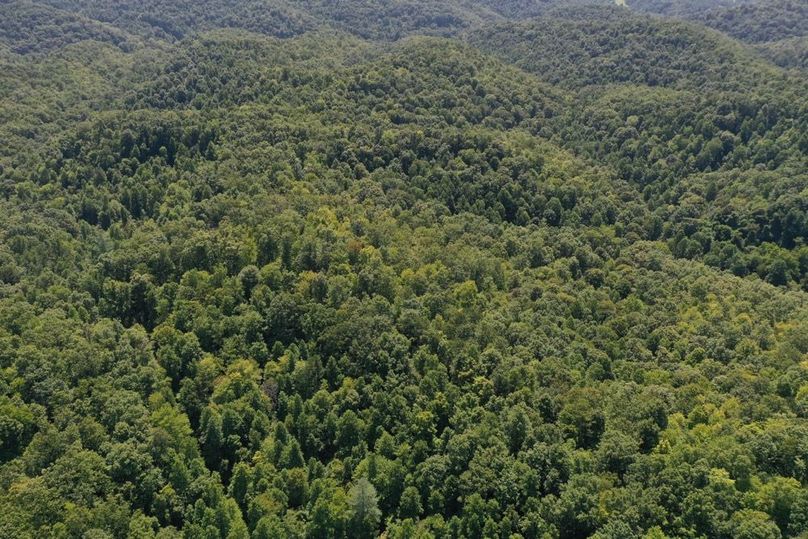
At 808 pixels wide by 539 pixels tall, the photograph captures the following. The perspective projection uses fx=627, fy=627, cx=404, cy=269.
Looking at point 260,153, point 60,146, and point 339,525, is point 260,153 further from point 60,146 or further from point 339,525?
point 339,525

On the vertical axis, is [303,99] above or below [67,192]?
above

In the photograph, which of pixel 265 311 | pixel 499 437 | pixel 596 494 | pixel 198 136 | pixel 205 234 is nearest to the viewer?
pixel 596 494

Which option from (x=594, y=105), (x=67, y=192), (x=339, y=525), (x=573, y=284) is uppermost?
(x=594, y=105)

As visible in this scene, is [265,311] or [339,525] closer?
[339,525]

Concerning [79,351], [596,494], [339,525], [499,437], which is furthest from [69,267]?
[596,494]

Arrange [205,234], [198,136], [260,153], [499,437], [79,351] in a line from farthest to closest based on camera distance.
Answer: [198,136] < [260,153] < [205,234] < [79,351] < [499,437]

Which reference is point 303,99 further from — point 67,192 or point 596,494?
point 596,494

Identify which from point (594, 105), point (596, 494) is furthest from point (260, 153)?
point (594, 105)
